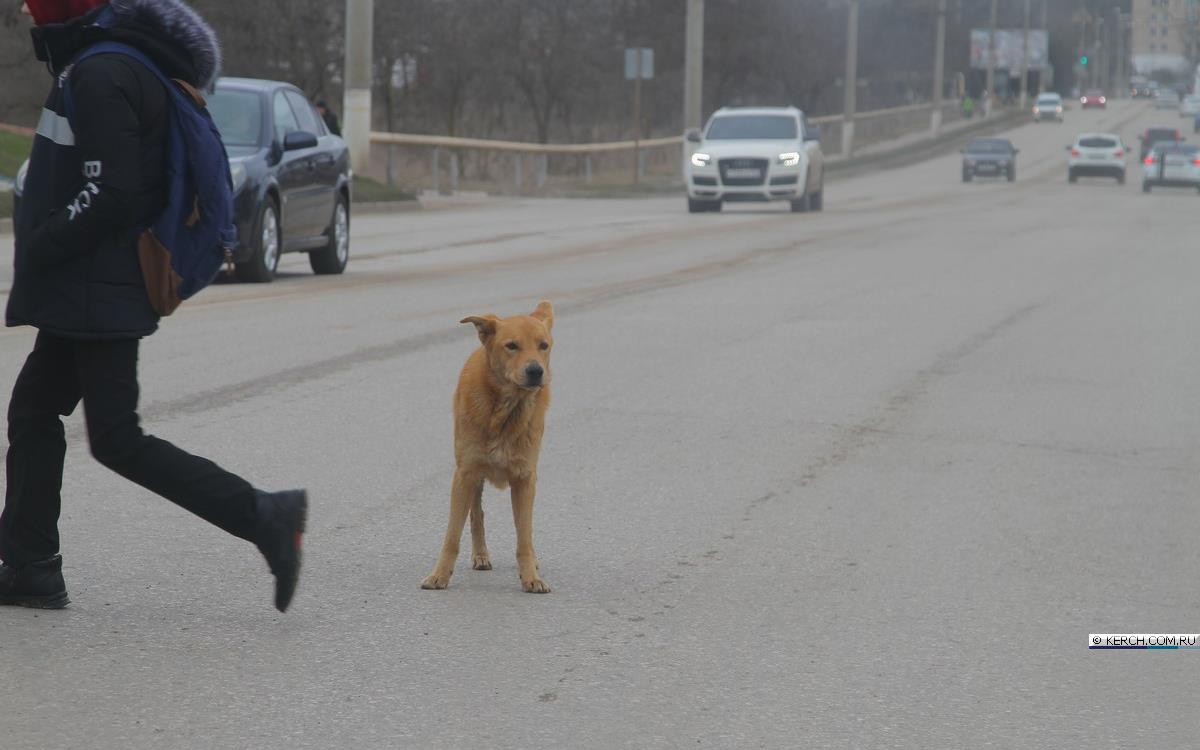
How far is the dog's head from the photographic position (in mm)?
5520

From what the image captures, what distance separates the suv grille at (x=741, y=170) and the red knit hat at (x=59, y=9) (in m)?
28.4

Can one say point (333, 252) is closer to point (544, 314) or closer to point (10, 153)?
point (10, 153)

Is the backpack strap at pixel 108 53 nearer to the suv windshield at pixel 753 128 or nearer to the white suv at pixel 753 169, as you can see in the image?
the white suv at pixel 753 169

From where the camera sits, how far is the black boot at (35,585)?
5355 millimetres

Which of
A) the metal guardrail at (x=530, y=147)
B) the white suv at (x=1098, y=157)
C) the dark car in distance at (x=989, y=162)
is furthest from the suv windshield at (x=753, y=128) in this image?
the white suv at (x=1098, y=157)

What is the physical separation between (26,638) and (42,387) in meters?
0.70

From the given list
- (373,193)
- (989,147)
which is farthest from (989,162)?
(373,193)

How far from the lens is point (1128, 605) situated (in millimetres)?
5953

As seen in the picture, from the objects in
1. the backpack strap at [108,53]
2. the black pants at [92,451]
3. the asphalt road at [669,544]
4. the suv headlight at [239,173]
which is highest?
the backpack strap at [108,53]

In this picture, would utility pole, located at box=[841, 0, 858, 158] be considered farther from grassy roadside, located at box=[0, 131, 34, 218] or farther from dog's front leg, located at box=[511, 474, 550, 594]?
dog's front leg, located at box=[511, 474, 550, 594]

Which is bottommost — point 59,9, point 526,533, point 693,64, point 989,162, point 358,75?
point 526,533

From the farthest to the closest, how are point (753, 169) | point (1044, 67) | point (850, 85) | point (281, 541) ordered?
point (1044, 67), point (850, 85), point (753, 169), point (281, 541)

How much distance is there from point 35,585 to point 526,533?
4.74ft

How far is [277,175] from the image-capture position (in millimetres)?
16172
